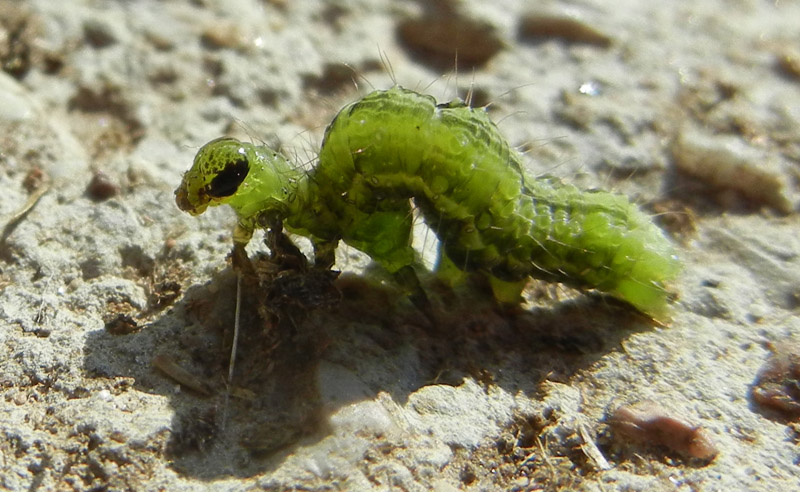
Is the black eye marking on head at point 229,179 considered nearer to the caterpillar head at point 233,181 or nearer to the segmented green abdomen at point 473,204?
the caterpillar head at point 233,181

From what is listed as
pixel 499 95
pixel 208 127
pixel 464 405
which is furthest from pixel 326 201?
pixel 499 95

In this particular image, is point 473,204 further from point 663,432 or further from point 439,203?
point 663,432

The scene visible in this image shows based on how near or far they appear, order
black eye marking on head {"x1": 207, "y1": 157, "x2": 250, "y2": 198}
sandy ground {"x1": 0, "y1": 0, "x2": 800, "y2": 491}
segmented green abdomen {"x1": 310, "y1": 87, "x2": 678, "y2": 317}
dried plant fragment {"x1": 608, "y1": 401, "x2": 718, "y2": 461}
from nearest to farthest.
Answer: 1. sandy ground {"x1": 0, "y1": 0, "x2": 800, "y2": 491}
2. dried plant fragment {"x1": 608, "y1": 401, "x2": 718, "y2": 461}
3. black eye marking on head {"x1": 207, "y1": 157, "x2": 250, "y2": 198}
4. segmented green abdomen {"x1": 310, "y1": 87, "x2": 678, "y2": 317}

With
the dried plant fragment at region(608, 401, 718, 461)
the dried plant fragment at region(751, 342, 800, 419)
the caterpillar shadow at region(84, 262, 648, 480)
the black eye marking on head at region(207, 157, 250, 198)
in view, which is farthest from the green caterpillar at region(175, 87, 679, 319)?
the dried plant fragment at region(608, 401, 718, 461)

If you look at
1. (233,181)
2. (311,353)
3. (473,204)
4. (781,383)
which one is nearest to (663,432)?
(781,383)

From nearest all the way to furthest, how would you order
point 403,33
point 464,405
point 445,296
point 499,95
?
1. point 464,405
2. point 445,296
3. point 499,95
4. point 403,33

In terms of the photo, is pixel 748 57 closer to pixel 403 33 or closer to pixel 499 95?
pixel 499 95

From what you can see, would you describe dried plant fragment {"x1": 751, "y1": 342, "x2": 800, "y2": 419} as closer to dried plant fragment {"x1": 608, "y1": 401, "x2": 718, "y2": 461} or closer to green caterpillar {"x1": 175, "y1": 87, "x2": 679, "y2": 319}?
dried plant fragment {"x1": 608, "y1": 401, "x2": 718, "y2": 461}
